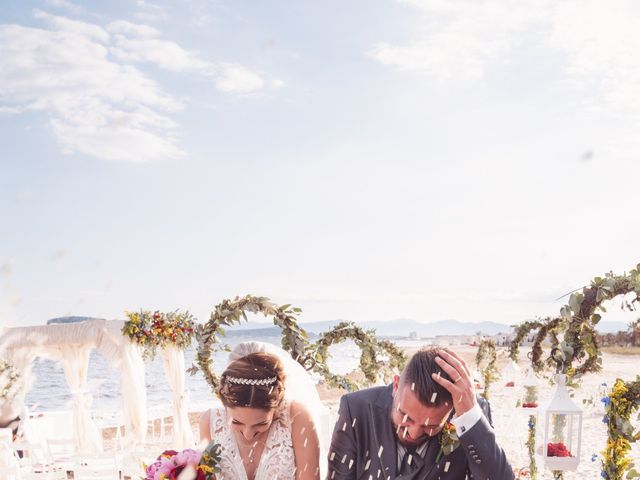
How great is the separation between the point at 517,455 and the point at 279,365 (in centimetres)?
1078

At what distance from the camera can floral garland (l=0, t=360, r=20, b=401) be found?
10924 mm

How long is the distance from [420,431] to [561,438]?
2164 millimetres

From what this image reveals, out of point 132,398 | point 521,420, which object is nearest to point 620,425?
point 132,398

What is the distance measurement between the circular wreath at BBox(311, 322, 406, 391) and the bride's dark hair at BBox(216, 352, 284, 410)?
1973 mm

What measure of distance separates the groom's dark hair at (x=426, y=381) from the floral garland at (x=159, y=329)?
8895 millimetres

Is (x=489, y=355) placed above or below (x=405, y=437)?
below

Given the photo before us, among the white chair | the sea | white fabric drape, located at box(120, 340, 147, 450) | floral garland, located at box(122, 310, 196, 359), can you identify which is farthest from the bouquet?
the sea

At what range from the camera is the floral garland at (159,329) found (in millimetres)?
11492

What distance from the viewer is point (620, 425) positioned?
483 centimetres

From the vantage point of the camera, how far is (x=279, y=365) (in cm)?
410

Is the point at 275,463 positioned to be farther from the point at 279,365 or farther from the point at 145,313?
the point at 145,313

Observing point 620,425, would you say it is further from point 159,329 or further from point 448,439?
point 159,329

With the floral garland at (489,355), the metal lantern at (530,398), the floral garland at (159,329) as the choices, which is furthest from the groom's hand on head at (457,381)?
the floral garland at (159,329)

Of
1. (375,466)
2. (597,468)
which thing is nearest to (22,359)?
(597,468)
